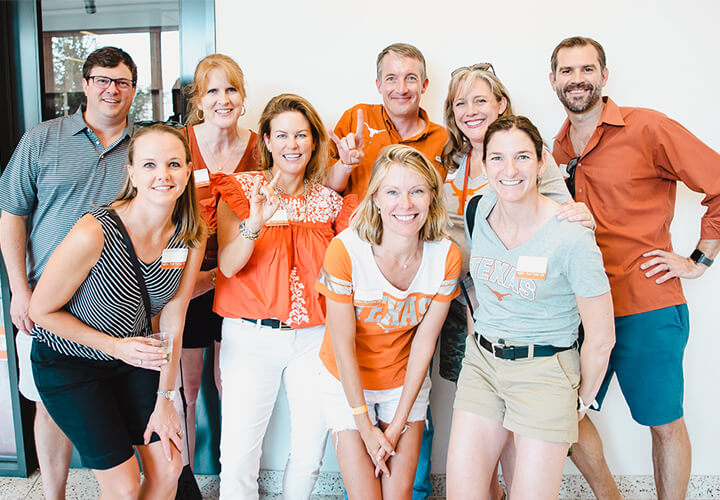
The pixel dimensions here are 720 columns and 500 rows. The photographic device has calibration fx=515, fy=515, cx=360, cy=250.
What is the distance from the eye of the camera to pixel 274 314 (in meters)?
2.15

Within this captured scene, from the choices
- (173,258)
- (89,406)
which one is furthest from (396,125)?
(89,406)

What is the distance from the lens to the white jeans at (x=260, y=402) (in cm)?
217

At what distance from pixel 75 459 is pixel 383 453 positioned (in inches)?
81.7

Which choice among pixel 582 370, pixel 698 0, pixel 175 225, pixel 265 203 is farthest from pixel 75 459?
pixel 698 0

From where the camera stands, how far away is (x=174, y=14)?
276 cm

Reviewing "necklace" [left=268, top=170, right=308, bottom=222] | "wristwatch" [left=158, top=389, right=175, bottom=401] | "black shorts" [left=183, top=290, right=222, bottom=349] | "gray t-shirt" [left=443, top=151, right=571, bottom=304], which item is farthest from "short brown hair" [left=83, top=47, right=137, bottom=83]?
"gray t-shirt" [left=443, top=151, right=571, bottom=304]

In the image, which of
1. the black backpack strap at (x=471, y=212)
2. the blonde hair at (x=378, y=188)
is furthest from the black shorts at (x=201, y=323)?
the black backpack strap at (x=471, y=212)

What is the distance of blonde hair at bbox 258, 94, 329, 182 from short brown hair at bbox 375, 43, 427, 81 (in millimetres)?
478

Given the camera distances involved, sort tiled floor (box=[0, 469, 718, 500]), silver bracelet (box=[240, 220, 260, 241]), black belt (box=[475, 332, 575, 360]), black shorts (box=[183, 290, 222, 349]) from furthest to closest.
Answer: tiled floor (box=[0, 469, 718, 500])
black shorts (box=[183, 290, 222, 349])
silver bracelet (box=[240, 220, 260, 241])
black belt (box=[475, 332, 575, 360])

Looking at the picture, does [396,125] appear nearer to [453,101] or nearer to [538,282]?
[453,101]

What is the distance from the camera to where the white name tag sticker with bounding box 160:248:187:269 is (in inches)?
76.7

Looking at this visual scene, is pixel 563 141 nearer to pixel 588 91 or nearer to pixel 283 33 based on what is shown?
pixel 588 91

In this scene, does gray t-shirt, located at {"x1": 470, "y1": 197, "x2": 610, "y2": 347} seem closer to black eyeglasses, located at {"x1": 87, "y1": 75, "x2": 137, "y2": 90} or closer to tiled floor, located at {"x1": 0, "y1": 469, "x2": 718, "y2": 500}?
tiled floor, located at {"x1": 0, "y1": 469, "x2": 718, "y2": 500}

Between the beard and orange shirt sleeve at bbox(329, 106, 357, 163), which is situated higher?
the beard
